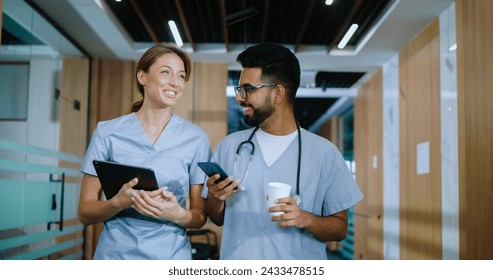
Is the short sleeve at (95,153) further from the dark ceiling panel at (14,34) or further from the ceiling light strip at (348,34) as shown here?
the ceiling light strip at (348,34)

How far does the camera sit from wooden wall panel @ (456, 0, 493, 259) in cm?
258

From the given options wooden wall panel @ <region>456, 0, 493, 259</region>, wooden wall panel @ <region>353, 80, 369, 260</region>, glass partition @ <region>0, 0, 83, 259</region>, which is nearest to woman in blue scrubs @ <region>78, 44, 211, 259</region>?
wooden wall panel @ <region>456, 0, 493, 259</region>

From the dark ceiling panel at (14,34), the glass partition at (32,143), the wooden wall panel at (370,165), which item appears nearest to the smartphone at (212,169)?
the glass partition at (32,143)

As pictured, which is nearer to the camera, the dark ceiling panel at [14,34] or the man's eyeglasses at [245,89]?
the man's eyeglasses at [245,89]

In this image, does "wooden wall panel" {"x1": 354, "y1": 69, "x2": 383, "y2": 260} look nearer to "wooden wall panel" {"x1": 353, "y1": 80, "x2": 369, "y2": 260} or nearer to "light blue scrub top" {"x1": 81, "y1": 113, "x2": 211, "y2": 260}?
"wooden wall panel" {"x1": 353, "y1": 80, "x2": 369, "y2": 260}

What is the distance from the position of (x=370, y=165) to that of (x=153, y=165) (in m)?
4.80

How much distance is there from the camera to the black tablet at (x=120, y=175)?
1416mm

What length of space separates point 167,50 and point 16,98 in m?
2.19

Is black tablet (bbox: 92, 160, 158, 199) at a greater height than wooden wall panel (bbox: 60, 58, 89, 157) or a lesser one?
lesser

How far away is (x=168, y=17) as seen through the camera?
425cm

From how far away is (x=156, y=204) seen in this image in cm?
143

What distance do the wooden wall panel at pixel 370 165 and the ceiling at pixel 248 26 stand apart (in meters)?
0.47
